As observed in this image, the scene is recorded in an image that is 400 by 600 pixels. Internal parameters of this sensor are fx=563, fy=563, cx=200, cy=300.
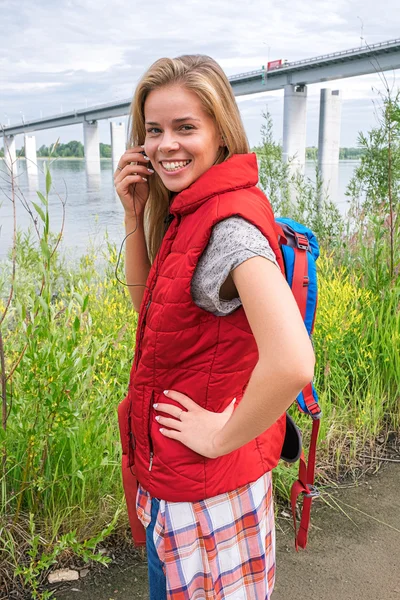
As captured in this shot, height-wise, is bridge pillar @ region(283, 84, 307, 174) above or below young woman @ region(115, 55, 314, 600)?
above

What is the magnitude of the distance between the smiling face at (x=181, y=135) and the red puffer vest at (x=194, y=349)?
3.6 inches

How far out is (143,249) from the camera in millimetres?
1717

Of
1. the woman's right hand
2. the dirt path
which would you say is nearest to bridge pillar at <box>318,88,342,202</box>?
the dirt path

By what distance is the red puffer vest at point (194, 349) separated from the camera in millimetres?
1185

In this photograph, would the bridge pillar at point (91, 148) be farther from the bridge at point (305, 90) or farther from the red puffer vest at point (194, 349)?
the red puffer vest at point (194, 349)

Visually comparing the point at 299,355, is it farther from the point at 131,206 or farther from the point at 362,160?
the point at 362,160

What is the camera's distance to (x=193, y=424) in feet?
4.12

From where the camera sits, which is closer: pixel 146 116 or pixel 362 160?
pixel 146 116

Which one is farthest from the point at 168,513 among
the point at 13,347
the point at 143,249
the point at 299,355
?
the point at 13,347

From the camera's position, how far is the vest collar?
1.20 m

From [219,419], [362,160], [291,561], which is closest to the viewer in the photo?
[219,419]

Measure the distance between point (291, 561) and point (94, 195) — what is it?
2268 cm

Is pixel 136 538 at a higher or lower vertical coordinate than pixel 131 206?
lower

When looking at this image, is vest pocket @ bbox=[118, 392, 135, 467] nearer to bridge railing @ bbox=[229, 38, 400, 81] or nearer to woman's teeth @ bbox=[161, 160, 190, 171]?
woman's teeth @ bbox=[161, 160, 190, 171]
